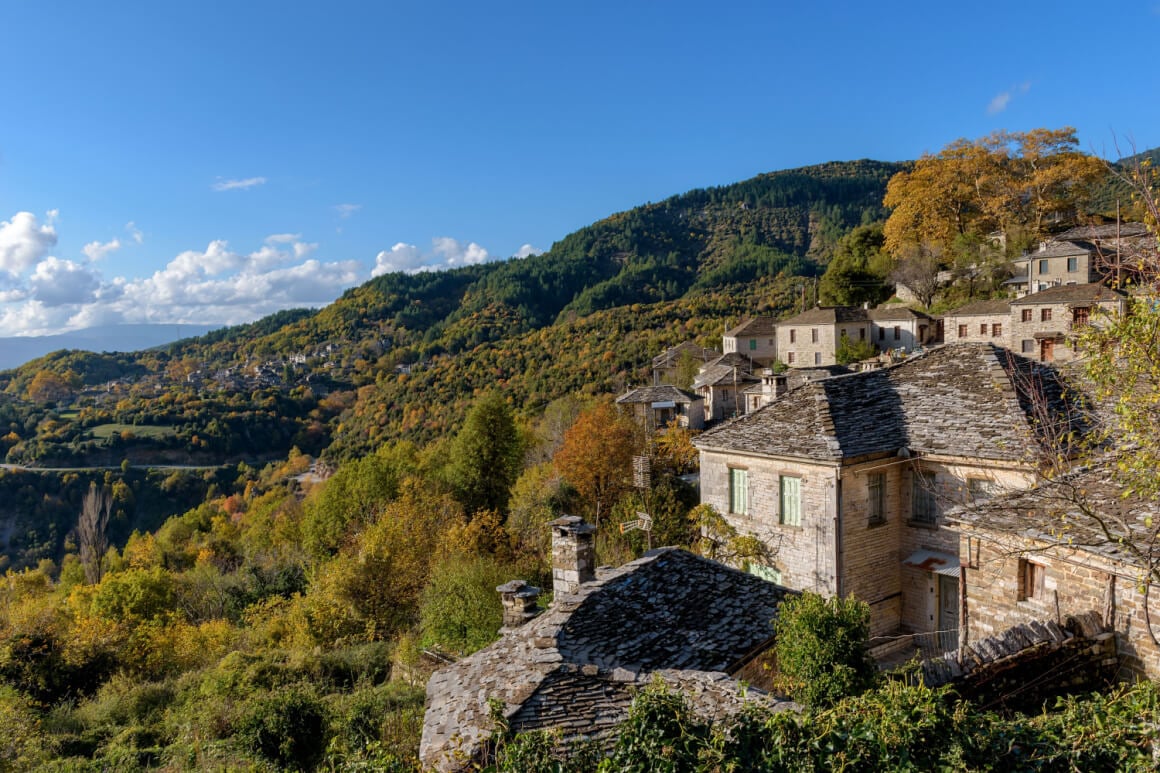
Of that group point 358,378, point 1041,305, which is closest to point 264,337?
point 358,378

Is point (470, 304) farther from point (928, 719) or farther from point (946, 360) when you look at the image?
point (928, 719)

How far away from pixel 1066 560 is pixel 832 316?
44.0m

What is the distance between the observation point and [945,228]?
5728cm

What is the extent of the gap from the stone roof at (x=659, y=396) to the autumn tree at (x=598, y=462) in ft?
30.9

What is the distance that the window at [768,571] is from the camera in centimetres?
1644

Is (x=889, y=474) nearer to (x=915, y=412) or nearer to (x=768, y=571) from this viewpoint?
(x=915, y=412)

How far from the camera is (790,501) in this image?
1620 cm

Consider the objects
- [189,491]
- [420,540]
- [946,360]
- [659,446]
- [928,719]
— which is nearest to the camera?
[928,719]

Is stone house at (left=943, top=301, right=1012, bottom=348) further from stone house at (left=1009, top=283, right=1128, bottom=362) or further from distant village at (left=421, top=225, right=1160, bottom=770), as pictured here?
distant village at (left=421, top=225, right=1160, bottom=770)

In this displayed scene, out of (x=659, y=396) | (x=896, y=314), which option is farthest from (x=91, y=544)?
(x=896, y=314)

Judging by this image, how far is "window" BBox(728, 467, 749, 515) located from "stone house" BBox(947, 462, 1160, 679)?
23.0 feet

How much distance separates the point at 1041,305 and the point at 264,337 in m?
159

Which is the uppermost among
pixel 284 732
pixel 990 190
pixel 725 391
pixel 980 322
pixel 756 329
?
pixel 990 190

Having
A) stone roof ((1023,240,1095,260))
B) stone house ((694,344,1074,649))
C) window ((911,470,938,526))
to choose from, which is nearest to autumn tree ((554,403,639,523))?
stone house ((694,344,1074,649))
